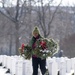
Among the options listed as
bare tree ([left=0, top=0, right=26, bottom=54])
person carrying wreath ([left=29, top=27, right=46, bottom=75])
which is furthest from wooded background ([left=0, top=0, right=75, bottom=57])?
person carrying wreath ([left=29, top=27, right=46, bottom=75])

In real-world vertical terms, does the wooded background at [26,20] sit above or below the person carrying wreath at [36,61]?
above

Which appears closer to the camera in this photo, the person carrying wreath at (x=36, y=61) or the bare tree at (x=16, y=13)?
the person carrying wreath at (x=36, y=61)

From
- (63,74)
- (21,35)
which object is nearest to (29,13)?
(21,35)

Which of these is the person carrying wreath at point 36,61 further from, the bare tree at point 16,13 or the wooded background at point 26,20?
the bare tree at point 16,13

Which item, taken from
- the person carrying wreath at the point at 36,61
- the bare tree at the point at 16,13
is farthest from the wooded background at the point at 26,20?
the person carrying wreath at the point at 36,61

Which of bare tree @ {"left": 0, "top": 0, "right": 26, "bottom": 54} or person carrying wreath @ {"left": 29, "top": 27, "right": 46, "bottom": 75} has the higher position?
bare tree @ {"left": 0, "top": 0, "right": 26, "bottom": 54}

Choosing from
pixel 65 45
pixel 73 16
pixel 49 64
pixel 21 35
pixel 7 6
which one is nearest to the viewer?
pixel 49 64

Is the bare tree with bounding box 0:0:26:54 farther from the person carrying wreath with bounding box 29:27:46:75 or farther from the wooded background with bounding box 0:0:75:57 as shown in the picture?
the person carrying wreath with bounding box 29:27:46:75

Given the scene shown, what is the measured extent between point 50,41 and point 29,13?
2956 cm

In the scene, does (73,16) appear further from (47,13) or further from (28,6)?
(28,6)

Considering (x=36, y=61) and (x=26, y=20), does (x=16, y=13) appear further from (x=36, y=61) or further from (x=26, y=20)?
(x=36, y=61)

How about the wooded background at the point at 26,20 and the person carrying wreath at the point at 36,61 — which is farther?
the wooded background at the point at 26,20

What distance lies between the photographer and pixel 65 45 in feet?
115

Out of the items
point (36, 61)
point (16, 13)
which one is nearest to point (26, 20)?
point (16, 13)
